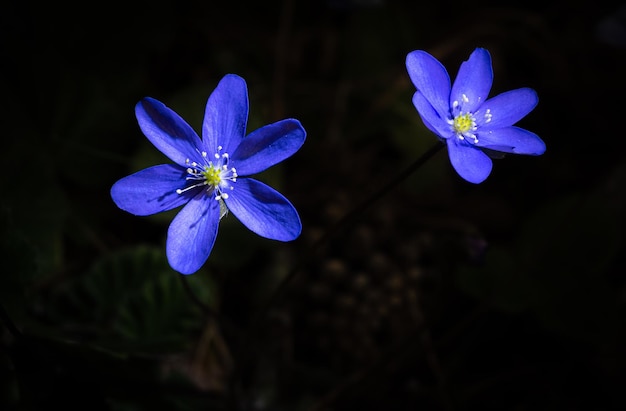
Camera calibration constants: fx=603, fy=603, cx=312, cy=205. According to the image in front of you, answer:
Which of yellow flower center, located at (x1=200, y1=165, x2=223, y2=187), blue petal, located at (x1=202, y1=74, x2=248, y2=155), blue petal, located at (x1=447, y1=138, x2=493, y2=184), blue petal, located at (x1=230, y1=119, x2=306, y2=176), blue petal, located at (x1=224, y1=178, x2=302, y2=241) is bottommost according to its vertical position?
blue petal, located at (x1=447, y1=138, x2=493, y2=184)

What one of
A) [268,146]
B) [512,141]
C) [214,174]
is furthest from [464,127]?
[214,174]

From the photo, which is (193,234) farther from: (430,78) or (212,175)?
(430,78)

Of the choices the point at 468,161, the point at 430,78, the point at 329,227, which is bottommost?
the point at 468,161

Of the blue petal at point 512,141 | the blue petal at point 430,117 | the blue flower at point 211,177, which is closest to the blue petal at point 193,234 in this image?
the blue flower at point 211,177

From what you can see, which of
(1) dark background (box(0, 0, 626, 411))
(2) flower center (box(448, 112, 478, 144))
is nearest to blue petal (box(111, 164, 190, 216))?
(1) dark background (box(0, 0, 626, 411))

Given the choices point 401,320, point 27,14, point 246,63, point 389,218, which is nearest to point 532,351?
point 401,320

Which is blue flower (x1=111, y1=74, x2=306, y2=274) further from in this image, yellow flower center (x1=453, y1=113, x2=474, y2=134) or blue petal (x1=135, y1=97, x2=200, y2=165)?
yellow flower center (x1=453, y1=113, x2=474, y2=134)

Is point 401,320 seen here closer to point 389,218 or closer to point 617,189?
point 389,218
